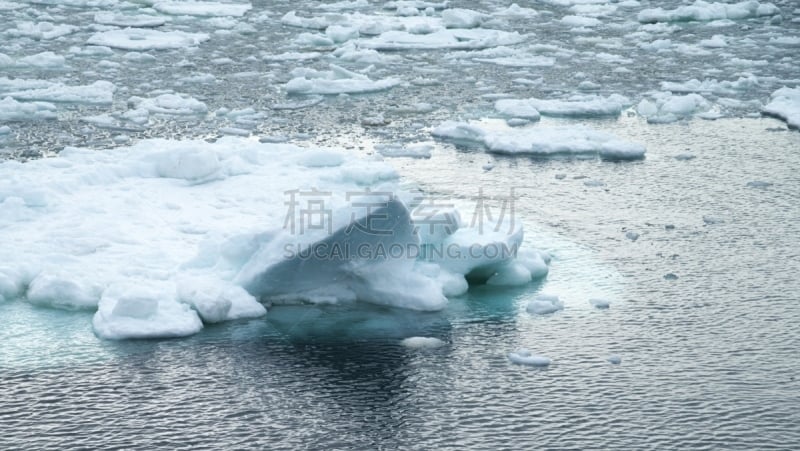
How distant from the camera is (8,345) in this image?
8211mm

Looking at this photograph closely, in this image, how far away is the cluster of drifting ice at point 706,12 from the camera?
23.3m

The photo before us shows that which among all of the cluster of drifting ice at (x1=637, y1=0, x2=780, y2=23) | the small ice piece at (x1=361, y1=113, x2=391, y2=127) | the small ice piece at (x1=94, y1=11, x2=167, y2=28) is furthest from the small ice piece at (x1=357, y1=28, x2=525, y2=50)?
the small ice piece at (x1=361, y1=113, x2=391, y2=127)

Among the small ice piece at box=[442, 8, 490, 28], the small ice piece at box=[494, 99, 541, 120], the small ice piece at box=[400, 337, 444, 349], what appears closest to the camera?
the small ice piece at box=[400, 337, 444, 349]

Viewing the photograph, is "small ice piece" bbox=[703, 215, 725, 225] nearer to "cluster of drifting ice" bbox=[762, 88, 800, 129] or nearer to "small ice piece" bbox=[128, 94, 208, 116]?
"cluster of drifting ice" bbox=[762, 88, 800, 129]

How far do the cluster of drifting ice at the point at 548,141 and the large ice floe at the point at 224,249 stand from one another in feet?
8.84

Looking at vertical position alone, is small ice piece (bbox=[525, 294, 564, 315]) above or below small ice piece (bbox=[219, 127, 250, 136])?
below

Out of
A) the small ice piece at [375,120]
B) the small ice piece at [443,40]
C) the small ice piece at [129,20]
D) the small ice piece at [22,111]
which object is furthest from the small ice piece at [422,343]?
the small ice piece at [129,20]

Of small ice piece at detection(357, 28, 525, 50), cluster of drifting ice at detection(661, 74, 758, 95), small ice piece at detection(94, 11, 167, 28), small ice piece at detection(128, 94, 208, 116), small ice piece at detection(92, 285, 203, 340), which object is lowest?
small ice piece at detection(92, 285, 203, 340)

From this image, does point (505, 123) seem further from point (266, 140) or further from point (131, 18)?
point (131, 18)

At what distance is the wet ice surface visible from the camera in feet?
23.7

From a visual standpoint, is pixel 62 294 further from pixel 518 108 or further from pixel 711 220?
pixel 518 108

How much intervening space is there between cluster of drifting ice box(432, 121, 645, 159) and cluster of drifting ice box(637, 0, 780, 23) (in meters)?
10.0

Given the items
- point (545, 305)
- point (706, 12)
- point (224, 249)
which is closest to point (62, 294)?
point (224, 249)

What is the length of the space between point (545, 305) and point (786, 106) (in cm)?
837
